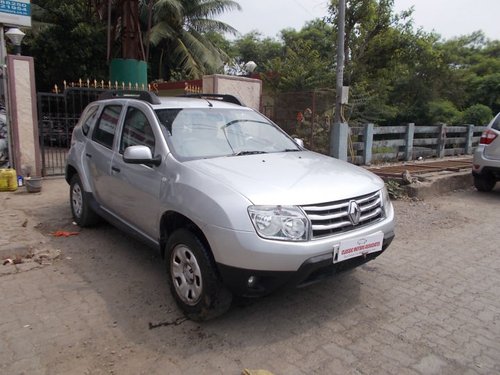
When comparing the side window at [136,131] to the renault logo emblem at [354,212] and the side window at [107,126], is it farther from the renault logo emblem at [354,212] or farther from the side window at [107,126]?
the renault logo emblem at [354,212]

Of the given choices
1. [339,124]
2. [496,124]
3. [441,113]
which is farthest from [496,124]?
[441,113]

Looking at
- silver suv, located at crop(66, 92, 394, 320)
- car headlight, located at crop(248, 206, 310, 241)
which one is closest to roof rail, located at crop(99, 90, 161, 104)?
silver suv, located at crop(66, 92, 394, 320)

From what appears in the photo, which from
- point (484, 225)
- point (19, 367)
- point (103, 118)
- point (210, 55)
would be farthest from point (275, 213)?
point (210, 55)

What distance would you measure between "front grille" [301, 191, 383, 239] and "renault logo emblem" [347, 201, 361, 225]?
2 cm

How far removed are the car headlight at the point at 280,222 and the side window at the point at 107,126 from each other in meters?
2.38

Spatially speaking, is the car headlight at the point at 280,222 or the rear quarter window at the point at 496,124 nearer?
the car headlight at the point at 280,222

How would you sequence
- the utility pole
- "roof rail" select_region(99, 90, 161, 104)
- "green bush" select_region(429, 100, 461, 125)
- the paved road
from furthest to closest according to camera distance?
"green bush" select_region(429, 100, 461, 125)
the utility pole
"roof rail" select_region(99, 90, 161, 104)
the paved road

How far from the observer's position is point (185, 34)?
23.9m

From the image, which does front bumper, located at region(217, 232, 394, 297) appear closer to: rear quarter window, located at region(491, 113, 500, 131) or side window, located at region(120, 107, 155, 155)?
side window, located at region(120, 107, 155, 155)

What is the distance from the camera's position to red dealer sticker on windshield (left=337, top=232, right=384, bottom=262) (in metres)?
3.12

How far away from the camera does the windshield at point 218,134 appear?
3.85 m

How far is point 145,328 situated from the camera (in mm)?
3248

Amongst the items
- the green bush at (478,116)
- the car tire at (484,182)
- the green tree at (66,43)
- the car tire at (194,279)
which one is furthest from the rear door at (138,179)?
the green bush at (478,116)

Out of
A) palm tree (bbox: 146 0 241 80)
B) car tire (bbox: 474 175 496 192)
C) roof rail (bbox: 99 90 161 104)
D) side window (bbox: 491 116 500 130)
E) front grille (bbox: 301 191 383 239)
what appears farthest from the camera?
palm tree (bbox: 146 0 241 80)
